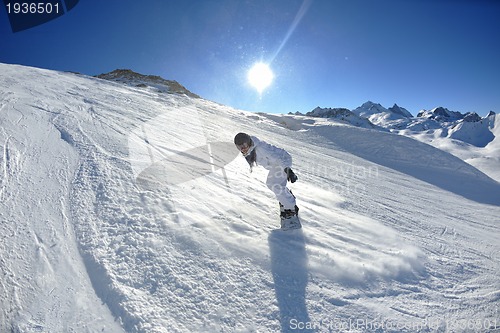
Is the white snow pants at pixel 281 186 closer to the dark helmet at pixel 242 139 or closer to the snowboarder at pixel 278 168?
the snowboarder at pixel 278 168

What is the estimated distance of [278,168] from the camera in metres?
4.03

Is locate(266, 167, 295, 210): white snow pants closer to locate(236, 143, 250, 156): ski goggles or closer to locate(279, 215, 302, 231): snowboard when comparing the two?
locate(279, 215, 302, 231): snowboard

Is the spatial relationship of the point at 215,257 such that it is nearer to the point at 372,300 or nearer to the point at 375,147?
the point at 372,300

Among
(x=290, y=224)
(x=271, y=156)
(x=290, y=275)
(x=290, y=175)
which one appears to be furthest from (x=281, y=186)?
(x=290, y=275)

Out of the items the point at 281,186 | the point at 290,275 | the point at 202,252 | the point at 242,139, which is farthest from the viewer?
the point at 281,186

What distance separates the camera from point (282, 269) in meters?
3.11

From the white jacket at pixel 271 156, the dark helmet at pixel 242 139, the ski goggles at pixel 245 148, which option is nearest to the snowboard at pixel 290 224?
the white jacket at pixel 271 156

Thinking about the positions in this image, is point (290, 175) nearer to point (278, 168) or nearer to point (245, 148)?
point (278, 168)

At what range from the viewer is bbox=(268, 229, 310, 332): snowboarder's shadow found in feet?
8.21

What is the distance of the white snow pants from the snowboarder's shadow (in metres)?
0.46

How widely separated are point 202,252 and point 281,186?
60.4 inches

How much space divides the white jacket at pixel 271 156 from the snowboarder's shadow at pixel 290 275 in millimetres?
1039

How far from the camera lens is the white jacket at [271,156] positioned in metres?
3.96

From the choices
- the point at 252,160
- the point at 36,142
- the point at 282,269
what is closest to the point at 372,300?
the point at 282,269
